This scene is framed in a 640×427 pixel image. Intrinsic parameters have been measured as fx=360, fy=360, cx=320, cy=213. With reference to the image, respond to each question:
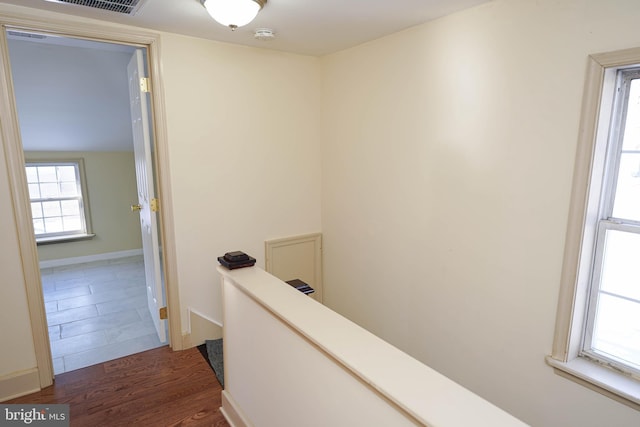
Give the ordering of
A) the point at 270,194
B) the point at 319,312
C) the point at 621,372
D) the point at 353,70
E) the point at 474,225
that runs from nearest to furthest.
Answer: the point at 319,312 < the point at 621,372 < the point at 474,225 < the point at 353,70 < the point at 270,194

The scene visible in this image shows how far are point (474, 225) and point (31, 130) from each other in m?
4.55

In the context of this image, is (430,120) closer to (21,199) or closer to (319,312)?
(319,312)

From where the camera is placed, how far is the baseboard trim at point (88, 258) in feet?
15.3

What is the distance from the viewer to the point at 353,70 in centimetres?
263

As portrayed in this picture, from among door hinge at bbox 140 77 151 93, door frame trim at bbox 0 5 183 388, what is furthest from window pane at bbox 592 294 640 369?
door hinge at bbox 140 77 151 93

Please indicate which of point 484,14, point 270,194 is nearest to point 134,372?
point 270,194

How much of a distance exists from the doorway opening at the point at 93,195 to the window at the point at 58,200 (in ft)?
0.05

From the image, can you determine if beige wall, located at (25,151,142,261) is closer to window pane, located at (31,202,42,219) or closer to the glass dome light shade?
window pane, located at (31,202,42,219)

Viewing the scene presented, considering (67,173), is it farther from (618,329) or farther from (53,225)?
(618,329)

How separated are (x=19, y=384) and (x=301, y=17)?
2.73 m

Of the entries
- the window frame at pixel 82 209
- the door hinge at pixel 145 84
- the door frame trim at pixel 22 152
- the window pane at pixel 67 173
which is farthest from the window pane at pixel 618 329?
the window pane at pixel 67 173

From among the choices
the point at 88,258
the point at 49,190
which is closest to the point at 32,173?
the point at 49,190

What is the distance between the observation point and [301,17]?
1996 mm

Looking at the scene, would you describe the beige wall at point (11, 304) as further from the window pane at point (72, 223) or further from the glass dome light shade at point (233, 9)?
the window pane at point (72, 223)
